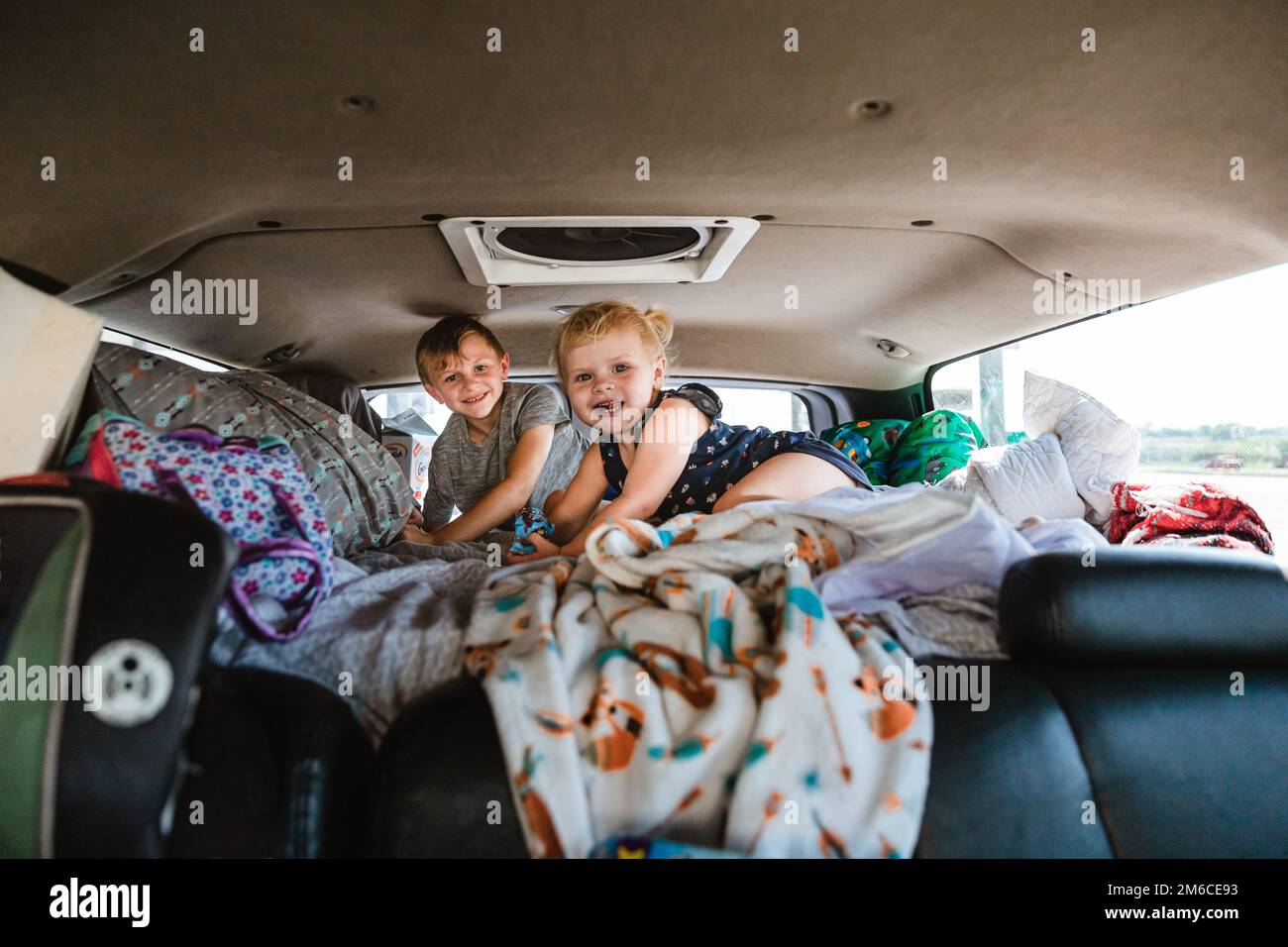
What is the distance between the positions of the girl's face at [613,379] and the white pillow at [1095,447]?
1.10m

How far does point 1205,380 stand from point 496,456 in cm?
174

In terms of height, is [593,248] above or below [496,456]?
above

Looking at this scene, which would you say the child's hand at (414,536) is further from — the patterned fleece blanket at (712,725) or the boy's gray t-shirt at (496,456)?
the patterned fleece blanket at (712,725)

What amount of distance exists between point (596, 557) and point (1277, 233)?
1.47 metres

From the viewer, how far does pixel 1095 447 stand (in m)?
1.74

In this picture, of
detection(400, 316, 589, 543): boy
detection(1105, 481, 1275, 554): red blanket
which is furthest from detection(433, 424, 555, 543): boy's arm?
detection(1105, 481, 1275, 554): red blanket

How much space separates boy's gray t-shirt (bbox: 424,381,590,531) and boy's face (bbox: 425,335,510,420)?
0.06 m

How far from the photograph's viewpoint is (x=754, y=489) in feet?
4.16

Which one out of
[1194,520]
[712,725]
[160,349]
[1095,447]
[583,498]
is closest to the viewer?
[712,725]

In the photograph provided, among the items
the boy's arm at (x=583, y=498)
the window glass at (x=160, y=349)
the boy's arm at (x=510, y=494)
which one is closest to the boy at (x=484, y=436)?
the boy's arm at (x=510, y=494)

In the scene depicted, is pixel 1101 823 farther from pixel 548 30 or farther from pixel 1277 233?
pixel 1277 233

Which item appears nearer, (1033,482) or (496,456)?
(1033,482)

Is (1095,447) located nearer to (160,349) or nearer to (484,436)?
(484,436)

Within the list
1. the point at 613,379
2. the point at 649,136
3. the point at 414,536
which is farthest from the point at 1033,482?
the point at 414,536
